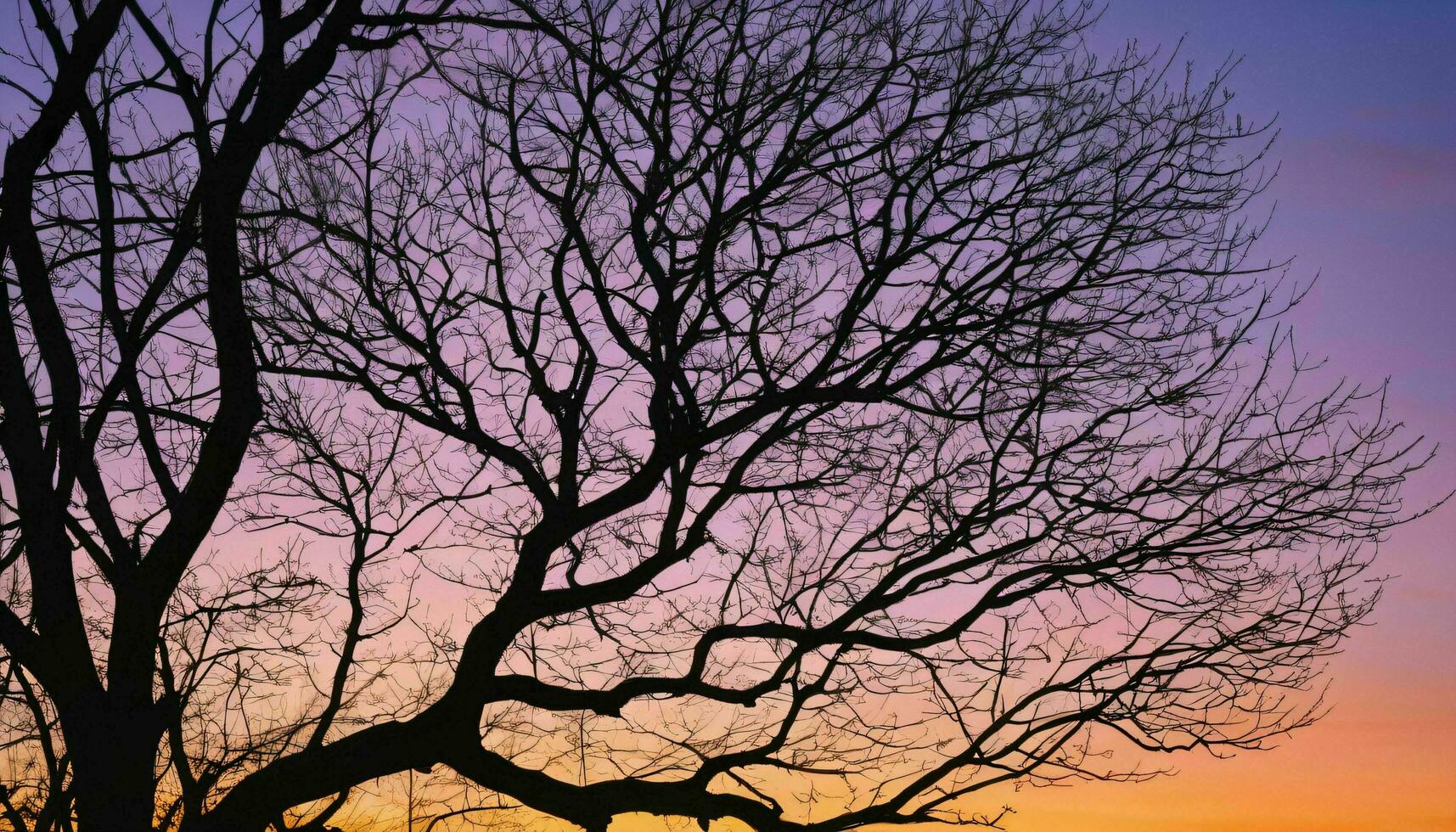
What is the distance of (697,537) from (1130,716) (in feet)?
8.96

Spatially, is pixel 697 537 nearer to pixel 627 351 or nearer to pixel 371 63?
pixel 627 351

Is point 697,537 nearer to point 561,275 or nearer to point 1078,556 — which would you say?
point 561,275

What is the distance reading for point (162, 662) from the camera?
728 centimetres

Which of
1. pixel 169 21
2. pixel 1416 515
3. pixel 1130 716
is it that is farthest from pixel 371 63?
pixel 1416 515

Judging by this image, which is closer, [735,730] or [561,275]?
[561,275]

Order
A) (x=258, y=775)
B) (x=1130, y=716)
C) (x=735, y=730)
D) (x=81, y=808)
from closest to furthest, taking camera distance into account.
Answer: (x=81, y=808) → (x=258, y=775) → (x=1130, y=716) → (x=735, y=730)

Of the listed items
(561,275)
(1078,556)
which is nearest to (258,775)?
(561,275)

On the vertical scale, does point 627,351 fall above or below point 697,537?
above

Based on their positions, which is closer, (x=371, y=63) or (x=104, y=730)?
(x=104, y=730)

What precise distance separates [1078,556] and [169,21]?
6.32 m

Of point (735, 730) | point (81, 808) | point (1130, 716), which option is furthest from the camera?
point (735, 730)

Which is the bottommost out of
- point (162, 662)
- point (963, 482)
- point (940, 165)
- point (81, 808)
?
point (81, 808)

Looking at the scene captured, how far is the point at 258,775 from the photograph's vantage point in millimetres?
6062

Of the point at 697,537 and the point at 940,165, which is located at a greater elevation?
the point at 940,165
